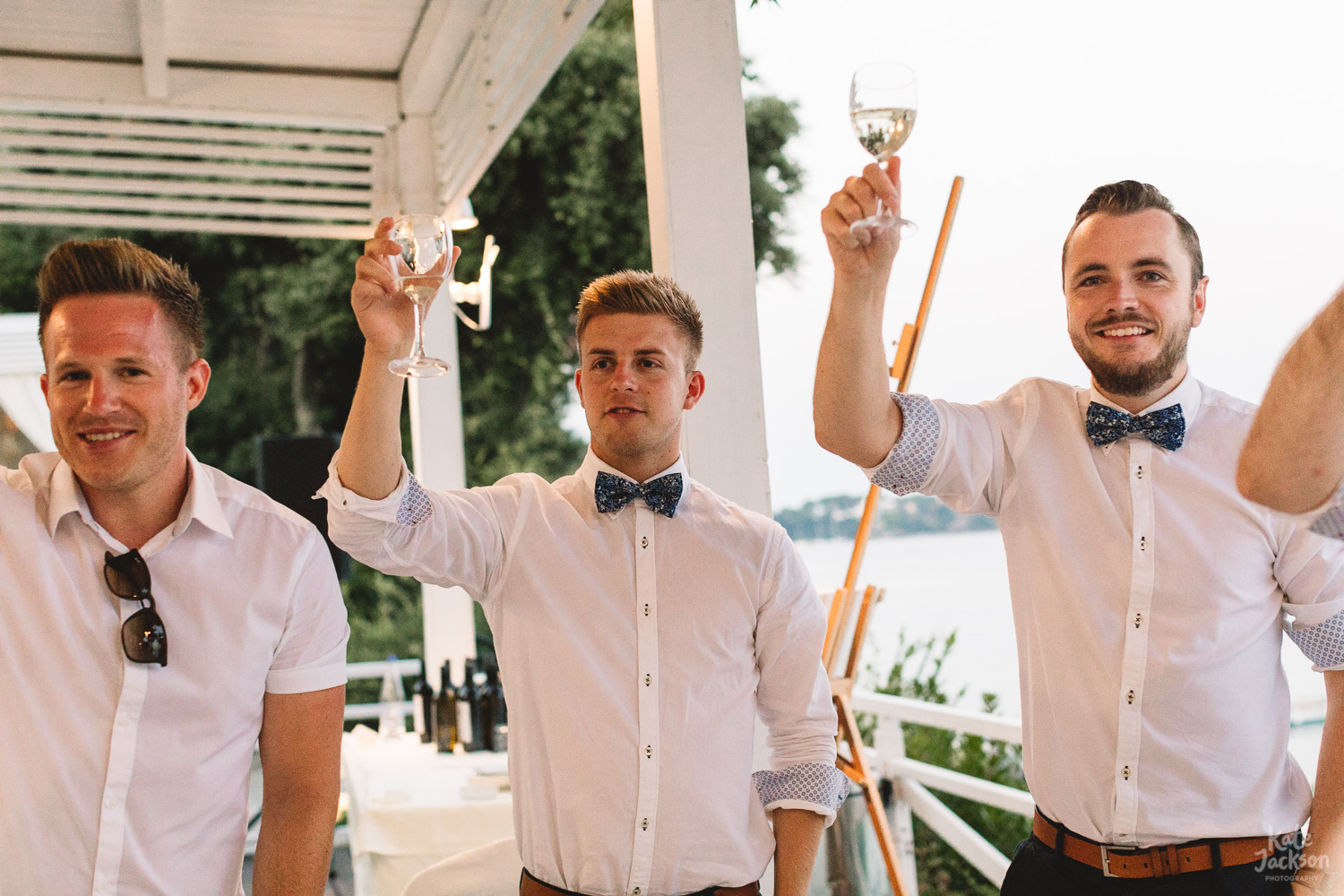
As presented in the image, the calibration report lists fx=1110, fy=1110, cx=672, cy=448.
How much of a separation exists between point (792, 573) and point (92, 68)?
4.27 m

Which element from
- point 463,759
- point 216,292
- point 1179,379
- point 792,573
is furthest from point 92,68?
point 216,292

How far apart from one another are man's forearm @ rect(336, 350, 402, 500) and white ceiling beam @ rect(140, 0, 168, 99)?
3014mm

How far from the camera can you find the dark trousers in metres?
1.86

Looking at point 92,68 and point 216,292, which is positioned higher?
point 216,292

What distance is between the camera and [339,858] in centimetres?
558

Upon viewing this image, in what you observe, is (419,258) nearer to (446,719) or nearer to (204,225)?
(446,719)

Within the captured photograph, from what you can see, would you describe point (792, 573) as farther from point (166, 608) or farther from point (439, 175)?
point (439, 175)

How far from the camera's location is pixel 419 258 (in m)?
1.72

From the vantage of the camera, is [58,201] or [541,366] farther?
[541,366]

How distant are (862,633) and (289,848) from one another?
6.04 feet

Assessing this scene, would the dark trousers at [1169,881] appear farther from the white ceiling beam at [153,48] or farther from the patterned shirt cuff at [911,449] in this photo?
the white ceiling beam at [153,48]

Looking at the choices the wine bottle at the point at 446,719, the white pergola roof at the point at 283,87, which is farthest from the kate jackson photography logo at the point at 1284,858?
the wine bottle at the point at 446,719

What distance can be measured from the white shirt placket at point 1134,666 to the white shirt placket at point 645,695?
0.80 meters

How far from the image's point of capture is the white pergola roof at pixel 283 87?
170 inches
